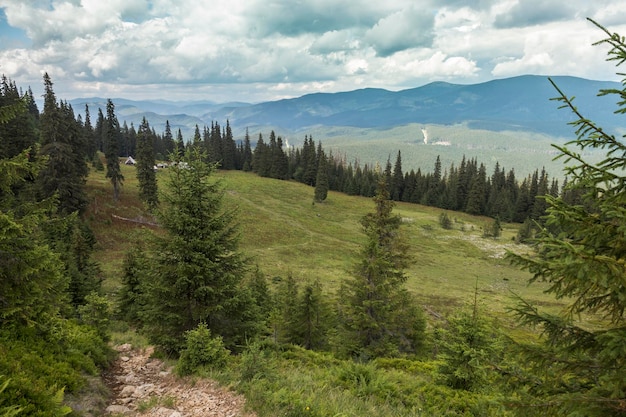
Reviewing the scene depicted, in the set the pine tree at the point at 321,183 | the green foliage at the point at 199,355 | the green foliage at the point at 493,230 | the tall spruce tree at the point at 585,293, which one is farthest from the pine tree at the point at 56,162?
the green foliage at the point at 493,230

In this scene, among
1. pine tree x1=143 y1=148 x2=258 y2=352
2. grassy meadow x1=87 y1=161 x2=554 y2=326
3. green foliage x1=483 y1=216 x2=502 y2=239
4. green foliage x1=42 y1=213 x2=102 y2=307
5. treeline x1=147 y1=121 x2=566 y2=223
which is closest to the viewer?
pine tree x1=143 y1=148 x2=258 y2=352

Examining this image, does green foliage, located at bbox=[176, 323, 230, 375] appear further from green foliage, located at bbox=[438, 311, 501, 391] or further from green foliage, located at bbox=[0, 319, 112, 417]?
green foliage, located at bbox=[438, 311, 501, 391]

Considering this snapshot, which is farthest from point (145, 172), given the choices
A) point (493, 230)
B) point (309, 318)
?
point (493, 230)

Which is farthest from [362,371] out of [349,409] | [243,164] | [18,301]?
[243,164]

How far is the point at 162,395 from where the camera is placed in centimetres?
962

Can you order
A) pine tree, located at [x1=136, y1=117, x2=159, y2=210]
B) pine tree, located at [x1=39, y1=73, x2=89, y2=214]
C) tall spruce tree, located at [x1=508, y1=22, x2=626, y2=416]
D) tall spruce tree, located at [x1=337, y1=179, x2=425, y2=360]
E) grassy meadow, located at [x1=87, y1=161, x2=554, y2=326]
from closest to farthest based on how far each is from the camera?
tall spruce tree, located at [x1=508, y1=22, x2=626, y2=416], tall spruce tree, located at [x1=337, y1=179, x2=425, y2=360], pine tree, located at [x1=39, y1=73, x2=89, y2=214], grassy meadow, located at [x1=87, y1=161, x2=554, y2=326], pine tree, located at [x1=136, y1=117, x2=159, y2=210]

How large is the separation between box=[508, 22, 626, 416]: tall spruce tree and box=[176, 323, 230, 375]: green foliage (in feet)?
29.5

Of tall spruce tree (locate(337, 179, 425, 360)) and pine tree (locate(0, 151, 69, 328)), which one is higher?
pine tree (locate(0, 151, 69, 328))

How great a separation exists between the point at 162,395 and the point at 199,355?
1.61 m

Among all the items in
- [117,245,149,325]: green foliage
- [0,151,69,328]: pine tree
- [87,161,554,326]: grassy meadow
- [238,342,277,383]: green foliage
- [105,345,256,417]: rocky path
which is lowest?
[87,161,554,326]: grassy meadow

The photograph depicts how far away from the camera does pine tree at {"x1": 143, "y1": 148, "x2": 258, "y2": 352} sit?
1260cm

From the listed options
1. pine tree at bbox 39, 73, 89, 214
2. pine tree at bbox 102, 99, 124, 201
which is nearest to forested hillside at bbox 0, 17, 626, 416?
pine tree at bbox 39, 73, 89, 214

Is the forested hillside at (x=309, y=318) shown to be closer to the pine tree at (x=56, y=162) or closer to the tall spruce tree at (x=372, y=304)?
the tall spruce tree at (x=372, y=304)

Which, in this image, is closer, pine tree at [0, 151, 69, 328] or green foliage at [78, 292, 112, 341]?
pine tree at [0, 151, 69, 328]
